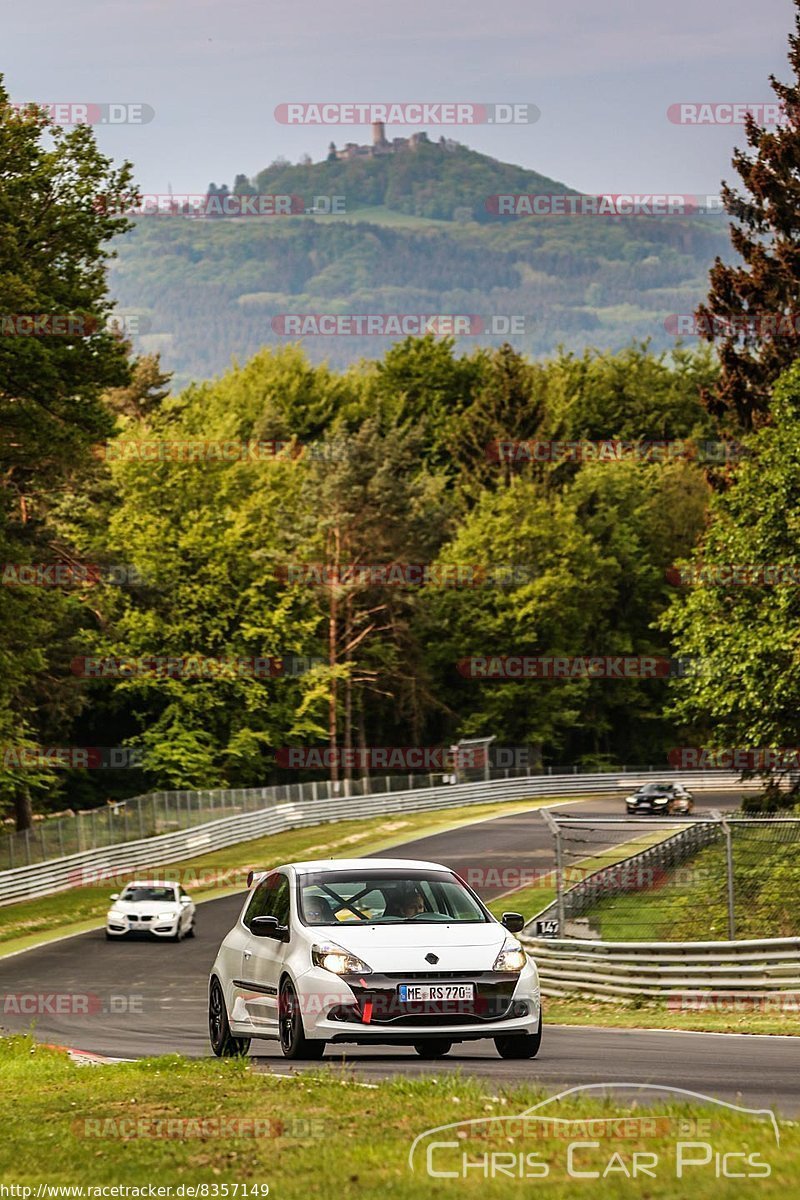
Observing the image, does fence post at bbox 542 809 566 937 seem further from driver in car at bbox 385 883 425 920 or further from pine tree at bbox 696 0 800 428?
pine tree at bbox 696 0 800 428

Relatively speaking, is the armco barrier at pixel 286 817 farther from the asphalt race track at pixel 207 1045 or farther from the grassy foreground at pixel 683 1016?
the grassy foreground at pixel 683 1016

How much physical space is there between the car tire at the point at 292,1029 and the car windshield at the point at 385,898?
1.96 ft

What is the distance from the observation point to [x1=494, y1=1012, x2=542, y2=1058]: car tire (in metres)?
12.9

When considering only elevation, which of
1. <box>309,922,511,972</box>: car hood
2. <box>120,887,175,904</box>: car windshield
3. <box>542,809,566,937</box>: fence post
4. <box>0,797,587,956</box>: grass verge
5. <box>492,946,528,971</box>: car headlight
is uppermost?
<box>309,922,511,972</box>: car hood

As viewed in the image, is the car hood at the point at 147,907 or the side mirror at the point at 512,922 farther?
the car hood at the point at 147,907

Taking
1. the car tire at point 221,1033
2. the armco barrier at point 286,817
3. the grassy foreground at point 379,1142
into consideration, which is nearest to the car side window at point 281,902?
the car tire at point 221,1033

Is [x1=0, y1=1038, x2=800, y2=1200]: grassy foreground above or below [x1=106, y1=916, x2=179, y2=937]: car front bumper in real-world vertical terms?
above

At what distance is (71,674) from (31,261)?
2980 centimetres

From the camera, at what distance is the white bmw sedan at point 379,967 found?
40.2ft

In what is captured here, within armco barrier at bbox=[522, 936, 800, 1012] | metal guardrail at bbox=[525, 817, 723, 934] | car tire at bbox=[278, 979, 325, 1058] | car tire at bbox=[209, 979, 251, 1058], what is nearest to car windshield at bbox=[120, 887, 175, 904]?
metal guardrail at bbox=[525, 817, 723, 934]

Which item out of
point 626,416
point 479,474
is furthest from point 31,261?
point 626,416

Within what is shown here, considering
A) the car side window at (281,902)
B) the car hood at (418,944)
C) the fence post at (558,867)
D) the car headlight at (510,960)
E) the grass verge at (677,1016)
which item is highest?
the car side window at (281,902)

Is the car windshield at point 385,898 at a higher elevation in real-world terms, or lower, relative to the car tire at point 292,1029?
higher

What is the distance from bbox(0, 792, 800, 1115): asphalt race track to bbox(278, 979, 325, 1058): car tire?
181 mm
